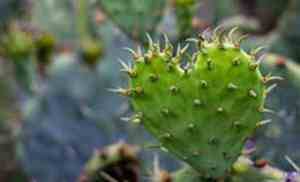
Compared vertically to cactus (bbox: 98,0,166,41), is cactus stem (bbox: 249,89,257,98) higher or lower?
lower

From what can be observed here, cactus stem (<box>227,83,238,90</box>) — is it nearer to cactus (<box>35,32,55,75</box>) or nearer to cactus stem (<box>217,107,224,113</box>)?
cactus stem (<box>217,107,224,113</box>)

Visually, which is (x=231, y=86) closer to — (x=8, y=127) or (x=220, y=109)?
(x=220, y=109)

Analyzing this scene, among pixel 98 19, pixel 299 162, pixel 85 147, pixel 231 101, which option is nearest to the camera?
pixel 231 101

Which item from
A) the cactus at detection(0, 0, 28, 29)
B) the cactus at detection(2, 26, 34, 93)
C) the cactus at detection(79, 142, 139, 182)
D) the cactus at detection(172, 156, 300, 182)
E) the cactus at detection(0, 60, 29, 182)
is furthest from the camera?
the cactus at detection(0, 0, 28, 29)

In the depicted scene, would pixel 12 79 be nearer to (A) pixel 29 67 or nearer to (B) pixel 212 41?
(A) pixel 29 67

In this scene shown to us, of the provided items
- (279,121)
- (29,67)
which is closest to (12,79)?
(29,67)

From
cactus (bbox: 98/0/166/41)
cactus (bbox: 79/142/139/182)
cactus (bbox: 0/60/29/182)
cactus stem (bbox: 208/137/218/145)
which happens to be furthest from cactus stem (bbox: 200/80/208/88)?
cactus (bbox: 0/60/29/182)
